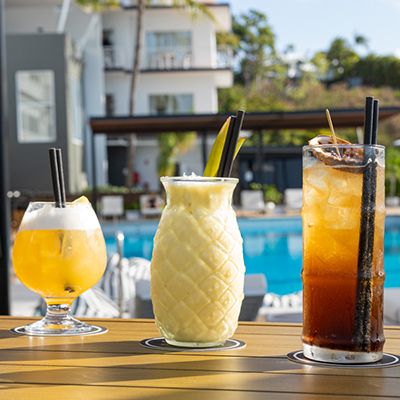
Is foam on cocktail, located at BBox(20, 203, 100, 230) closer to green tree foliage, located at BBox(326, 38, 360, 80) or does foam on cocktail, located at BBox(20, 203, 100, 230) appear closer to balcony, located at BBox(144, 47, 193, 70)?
balcony, located at BBox(144, 47, 193, 70)

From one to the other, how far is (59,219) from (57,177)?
0.25 ft

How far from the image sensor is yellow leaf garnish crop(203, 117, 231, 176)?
1.41 metres

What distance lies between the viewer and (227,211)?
1385 millimetres

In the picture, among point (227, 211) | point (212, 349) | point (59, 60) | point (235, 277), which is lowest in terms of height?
point (212, 349)

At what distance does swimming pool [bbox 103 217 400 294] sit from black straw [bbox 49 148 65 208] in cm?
946

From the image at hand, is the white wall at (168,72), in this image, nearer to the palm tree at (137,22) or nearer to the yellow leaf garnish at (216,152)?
the palm tree at (137,22)

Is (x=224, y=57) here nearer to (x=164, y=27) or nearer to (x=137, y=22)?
(x=164, y=27)

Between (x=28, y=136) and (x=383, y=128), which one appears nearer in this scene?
(x=28, y=136)

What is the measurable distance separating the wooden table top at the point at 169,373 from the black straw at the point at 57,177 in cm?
26

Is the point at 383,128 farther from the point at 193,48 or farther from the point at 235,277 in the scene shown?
the point at 235,277

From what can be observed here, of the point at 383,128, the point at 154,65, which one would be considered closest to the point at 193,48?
the point at 154,65

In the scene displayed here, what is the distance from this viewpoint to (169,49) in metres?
30.4

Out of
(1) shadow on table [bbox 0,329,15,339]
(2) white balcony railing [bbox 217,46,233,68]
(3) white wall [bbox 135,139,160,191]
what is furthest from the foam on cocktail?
(3) white wall [bbox 135,139,160,191]

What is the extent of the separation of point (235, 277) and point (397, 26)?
90274 mm
